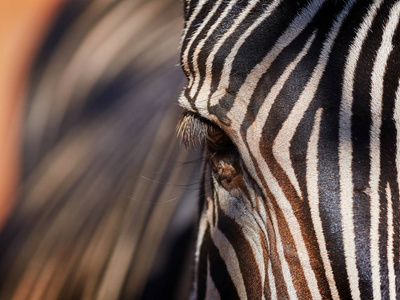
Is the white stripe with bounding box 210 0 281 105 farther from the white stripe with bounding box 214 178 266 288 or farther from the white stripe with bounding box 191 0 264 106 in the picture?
the white stripe with bounding box 214 178 266 288

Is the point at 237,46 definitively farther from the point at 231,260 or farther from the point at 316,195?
the point at 231,260

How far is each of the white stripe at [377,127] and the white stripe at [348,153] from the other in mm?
39

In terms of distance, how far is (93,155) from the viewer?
276 cm

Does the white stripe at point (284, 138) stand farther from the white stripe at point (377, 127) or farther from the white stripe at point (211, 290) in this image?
the white stripe at point (211, 290)

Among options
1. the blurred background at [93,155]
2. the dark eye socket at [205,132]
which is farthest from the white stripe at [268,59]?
the blurred background at [93,155]

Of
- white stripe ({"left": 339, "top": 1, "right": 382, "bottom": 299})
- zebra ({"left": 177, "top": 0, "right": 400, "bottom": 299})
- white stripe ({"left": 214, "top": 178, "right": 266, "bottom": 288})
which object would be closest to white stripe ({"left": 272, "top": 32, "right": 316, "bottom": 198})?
zebra ({"left": 177, "top": 0, "right": 400, "bottom": 299})

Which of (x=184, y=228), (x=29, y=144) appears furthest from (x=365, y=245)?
(x=29, y=144)

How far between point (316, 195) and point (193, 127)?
18.0 inches

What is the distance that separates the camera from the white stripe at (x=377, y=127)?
1.05m

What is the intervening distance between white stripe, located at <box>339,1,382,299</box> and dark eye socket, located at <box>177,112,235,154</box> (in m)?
0.35

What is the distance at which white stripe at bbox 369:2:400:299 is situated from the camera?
105cm

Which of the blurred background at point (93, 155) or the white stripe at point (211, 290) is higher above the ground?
the blurred background at point (93, 155)

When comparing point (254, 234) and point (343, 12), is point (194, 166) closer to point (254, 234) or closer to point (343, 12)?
point (254, 234)

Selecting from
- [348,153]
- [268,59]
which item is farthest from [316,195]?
[268,59]
